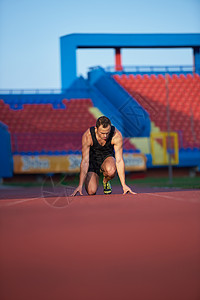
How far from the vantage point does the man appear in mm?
6367

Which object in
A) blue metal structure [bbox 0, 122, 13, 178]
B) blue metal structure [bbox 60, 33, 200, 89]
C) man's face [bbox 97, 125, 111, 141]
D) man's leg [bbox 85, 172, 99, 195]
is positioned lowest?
blue metal structure [bbox 0, 122, 13, 178]

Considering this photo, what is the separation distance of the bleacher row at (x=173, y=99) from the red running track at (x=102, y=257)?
19770 mm

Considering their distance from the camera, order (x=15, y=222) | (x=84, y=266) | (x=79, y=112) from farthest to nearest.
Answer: (x=79, y=112) < (x=15, y=222) < (x=84, y=266)

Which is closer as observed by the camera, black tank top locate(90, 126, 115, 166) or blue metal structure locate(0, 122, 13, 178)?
black tank top locate(90, 126, 115, 166)

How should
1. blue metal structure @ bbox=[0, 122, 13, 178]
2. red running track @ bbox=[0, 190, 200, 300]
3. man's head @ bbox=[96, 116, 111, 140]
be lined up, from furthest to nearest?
blue metal structure @ bbox=[0, 122, 13, 178] < man's head @ bbox=[96, 116, 111, 140] < red running track @ bbox=[0, 190, 200, 300]

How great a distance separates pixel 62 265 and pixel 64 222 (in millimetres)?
1730

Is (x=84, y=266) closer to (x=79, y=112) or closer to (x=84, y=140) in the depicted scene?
(x=84, y=140)

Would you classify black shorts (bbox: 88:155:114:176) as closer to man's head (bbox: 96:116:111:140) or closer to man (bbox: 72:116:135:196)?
man (bbox: 72:116:135:196)

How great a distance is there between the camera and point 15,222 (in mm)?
4188

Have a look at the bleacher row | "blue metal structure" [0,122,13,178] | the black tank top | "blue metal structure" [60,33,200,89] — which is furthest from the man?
"blue metal structure" [60,33,200,89]

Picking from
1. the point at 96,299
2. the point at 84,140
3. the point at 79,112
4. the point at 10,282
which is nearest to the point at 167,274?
the point at 96,299

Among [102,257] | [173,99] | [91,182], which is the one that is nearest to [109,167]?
[91,182]

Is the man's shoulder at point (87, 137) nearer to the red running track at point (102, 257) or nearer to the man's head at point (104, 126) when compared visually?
the man's head at point (104, 126)

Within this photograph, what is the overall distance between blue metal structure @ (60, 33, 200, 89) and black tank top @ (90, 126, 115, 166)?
19363 millimetres
